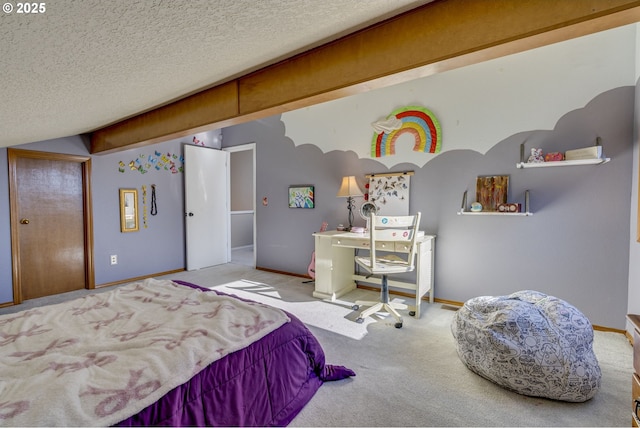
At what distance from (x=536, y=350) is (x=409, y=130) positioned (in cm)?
243

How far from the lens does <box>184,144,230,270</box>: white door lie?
183 inches

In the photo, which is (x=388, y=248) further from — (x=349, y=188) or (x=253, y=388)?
(x=253, y=388)

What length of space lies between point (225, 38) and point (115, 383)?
1.34 metres

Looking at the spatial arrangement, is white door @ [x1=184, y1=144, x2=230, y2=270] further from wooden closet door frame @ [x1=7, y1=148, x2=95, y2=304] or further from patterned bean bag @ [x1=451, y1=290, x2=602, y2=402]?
patterned bean bag @ [x1=451, y1=290, x2=602, y2=402]

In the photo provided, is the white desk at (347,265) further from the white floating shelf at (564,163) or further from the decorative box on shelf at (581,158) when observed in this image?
the decorative box on shelf at (581,158)

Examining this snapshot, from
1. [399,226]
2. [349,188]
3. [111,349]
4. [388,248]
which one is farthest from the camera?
[349,188]

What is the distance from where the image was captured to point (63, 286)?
3621 millimetres

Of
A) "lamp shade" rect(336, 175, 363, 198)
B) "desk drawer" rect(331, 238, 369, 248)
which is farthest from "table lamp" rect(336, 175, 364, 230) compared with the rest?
"desk drawer" rect(331, 238, 369, 248)

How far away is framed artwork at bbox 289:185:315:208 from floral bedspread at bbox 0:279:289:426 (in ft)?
8.07

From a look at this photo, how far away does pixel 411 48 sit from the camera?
1274 mm

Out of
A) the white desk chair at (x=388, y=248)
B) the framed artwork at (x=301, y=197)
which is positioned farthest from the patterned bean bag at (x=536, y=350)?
the framed artwork at (x=301, y=197)

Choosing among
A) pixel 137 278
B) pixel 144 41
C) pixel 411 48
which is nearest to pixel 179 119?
pixel 144 41

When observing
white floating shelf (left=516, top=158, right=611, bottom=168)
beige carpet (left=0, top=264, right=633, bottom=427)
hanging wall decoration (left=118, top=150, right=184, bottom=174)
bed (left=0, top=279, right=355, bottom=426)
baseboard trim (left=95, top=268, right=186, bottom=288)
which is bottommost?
beige carpet (left=0, top=264, right=633, bottom=427)

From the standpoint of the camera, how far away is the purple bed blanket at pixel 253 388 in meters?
1.08
